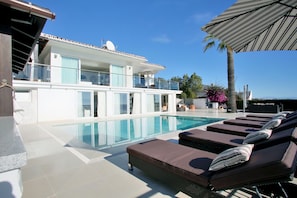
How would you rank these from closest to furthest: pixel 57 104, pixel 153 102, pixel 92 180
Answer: pixel 92 180
pixel 57 104
pixel 153 102

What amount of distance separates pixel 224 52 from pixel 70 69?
47.6ft

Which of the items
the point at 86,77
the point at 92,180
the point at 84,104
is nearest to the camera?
the point at 92,180

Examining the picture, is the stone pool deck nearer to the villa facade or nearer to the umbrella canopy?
the umbrella canopy

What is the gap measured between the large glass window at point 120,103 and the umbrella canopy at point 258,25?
42.4ft

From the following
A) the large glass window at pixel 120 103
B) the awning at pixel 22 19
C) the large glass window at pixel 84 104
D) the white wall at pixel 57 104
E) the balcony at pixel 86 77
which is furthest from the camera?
the large glass window at pixel 120 103

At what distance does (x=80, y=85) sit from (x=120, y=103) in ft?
14.1

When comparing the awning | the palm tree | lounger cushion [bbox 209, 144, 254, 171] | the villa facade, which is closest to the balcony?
the villa facade

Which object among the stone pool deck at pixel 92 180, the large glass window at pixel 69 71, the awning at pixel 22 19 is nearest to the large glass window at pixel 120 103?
the large glass window at pixel 69 71

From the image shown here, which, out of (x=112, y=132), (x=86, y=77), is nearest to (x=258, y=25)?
(x=112, y=132)

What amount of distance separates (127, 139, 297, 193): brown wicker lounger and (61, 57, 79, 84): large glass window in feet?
38.1

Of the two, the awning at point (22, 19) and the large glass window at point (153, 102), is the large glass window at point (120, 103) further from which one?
the awning at point (22, 19)

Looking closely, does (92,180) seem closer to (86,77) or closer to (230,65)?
(86,77)

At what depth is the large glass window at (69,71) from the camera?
1308cm

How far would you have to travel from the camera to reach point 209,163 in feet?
8.86
